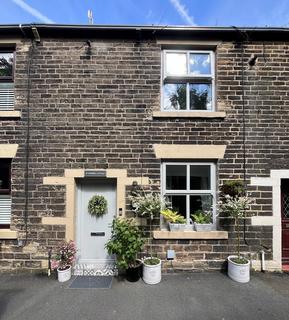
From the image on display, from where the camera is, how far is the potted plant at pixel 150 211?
632 centimetres

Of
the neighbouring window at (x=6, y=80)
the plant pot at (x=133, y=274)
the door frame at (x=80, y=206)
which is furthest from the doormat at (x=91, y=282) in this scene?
the neighbouring window at (x=6, y=80)

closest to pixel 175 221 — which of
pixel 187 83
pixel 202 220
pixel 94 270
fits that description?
pixel 202 220

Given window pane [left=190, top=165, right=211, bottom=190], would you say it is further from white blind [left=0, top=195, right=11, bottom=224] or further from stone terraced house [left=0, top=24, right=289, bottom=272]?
white blind [left=0, top=195, right=11, bottom=224]

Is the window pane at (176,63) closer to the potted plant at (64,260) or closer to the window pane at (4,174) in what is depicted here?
the window pane at (4,174)

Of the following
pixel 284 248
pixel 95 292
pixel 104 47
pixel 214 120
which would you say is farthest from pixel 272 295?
pixel 104 47

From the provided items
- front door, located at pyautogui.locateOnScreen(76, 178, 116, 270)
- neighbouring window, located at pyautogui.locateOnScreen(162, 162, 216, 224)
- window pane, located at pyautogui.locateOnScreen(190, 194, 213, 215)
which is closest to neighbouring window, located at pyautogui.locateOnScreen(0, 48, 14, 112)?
front door, located at pyautogui.locateOnScreen(76, 178, 116, 270)

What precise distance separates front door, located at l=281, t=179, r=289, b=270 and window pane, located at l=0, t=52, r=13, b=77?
741 cm

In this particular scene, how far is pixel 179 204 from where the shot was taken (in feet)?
23.8

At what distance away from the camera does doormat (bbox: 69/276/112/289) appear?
245 inches

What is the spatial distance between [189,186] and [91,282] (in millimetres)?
3106

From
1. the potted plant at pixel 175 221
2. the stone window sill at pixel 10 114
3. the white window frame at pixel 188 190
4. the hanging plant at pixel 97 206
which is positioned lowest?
the potted plant at pixel 175 221

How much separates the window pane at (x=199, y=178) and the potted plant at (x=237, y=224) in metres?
0.56

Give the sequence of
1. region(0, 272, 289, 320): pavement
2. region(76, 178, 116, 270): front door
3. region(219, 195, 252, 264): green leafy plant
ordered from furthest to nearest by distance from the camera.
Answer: region(76, 178, 116, 270): front door
region(219, 195, 252, 264): green leafy plant
region(0, 272, 289, 320): pavement

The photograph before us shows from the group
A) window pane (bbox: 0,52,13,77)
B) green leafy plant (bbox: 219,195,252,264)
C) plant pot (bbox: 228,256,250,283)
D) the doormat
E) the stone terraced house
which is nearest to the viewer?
the doormat
